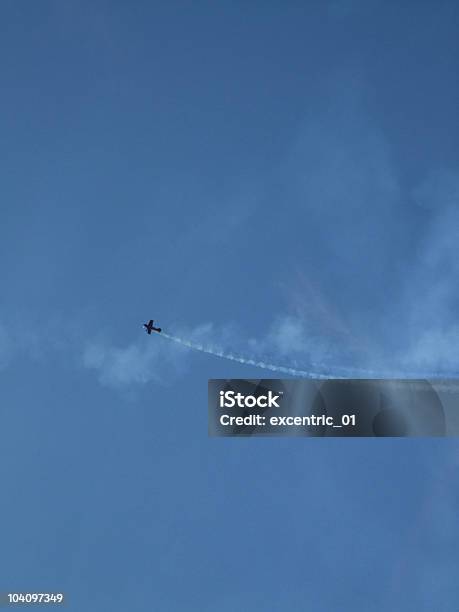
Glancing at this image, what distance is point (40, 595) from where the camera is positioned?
69688mm

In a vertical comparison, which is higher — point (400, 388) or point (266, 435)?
point (400, 388)

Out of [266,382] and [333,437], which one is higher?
[266,382]

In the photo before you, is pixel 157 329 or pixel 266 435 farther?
pixel 157 329

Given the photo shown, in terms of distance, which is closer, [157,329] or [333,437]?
[333,437]

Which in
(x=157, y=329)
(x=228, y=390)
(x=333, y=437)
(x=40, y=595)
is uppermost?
(x=157, y=329)

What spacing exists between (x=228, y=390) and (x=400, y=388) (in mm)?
18643

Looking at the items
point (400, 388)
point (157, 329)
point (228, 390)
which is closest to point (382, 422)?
point (400, 388)

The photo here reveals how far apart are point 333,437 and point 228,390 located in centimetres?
1227

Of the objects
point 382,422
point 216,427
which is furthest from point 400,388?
point 216,427

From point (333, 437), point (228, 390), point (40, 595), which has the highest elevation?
point (228, 390)

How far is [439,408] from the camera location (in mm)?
70938

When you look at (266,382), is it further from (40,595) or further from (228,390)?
(40,595)

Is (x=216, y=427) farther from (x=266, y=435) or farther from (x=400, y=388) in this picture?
(x=400, y=388)

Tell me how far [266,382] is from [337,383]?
758 centimetres
